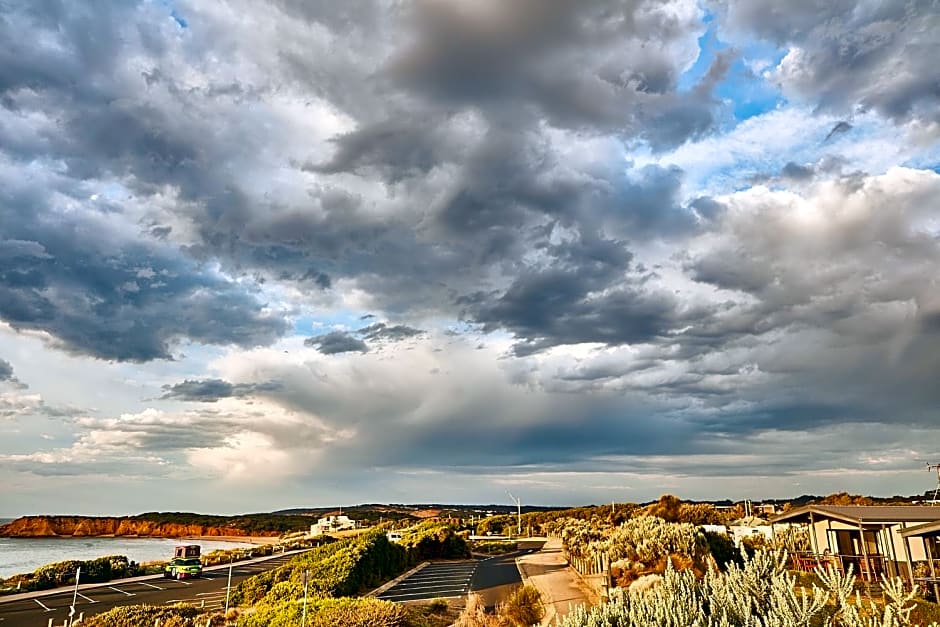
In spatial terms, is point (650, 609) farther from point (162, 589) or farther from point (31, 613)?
point (162, 589)

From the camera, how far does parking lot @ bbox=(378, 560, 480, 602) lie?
24.7m

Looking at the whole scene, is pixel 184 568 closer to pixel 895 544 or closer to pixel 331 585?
pixel 331 585

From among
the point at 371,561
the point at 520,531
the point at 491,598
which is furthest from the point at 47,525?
the point at 491,598

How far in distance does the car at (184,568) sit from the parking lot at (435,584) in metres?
12.3

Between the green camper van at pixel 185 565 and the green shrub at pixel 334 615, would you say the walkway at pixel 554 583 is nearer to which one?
the green shrub at pixel 334 615

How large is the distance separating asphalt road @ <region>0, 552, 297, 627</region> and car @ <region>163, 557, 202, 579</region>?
1.87 ft

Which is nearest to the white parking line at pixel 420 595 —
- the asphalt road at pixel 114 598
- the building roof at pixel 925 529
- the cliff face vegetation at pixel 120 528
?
the asphalt road at pixel 114 598

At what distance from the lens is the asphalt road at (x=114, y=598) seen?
867 inches

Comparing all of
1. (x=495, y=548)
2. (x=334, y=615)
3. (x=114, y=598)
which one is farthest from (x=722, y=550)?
(x=495, y=548)

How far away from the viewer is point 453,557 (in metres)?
44.8

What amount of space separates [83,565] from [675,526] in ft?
102

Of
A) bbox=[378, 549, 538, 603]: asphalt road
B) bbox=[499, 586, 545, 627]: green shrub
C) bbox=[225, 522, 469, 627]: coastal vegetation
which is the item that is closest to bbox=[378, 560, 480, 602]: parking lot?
bbox=[378, 549, 538, 603]: asphalt road

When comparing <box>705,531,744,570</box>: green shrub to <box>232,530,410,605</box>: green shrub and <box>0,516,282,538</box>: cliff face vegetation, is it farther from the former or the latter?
<box>0,516,282,538</box>: cliff face vegetation

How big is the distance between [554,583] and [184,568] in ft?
69.2
